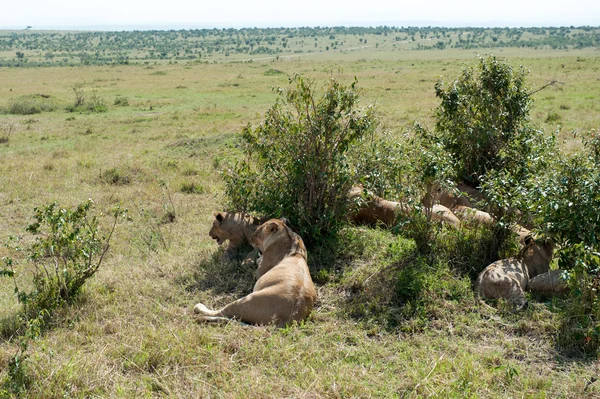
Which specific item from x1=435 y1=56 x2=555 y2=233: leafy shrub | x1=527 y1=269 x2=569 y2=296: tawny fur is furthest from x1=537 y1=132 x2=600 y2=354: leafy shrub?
x1=435 y1=56 x2=555 y2=233: leafy shrub

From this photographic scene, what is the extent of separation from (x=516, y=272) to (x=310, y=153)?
2.87 m

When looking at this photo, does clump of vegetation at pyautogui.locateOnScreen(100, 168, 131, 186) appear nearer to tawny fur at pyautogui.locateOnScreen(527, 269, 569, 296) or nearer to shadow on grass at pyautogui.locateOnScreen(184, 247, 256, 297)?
shadow on grass at pyautogui.locateOnScreen(184, 247, 256, 297)

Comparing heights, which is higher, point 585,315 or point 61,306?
point 585,315

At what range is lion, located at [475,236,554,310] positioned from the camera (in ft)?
18.5

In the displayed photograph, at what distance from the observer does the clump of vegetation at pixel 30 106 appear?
81.9 feet

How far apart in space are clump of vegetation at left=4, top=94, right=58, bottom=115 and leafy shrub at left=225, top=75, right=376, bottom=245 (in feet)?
69.7

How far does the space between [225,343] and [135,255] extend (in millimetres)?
3553

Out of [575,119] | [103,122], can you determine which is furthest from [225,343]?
[103,122]

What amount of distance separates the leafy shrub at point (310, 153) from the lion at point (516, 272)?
2.12 metres

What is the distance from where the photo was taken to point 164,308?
5828 mm

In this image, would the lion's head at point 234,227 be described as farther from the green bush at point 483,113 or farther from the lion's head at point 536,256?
the green bush at point 483,113

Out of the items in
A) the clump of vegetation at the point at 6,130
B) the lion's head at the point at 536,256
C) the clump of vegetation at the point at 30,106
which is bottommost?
the clump of vegetation at the point at 6,130

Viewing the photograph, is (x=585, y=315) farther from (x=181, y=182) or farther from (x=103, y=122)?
(x=103, y=122)

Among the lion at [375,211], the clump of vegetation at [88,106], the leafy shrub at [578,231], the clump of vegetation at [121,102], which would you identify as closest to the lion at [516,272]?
the leafy shrub at [578,231]
